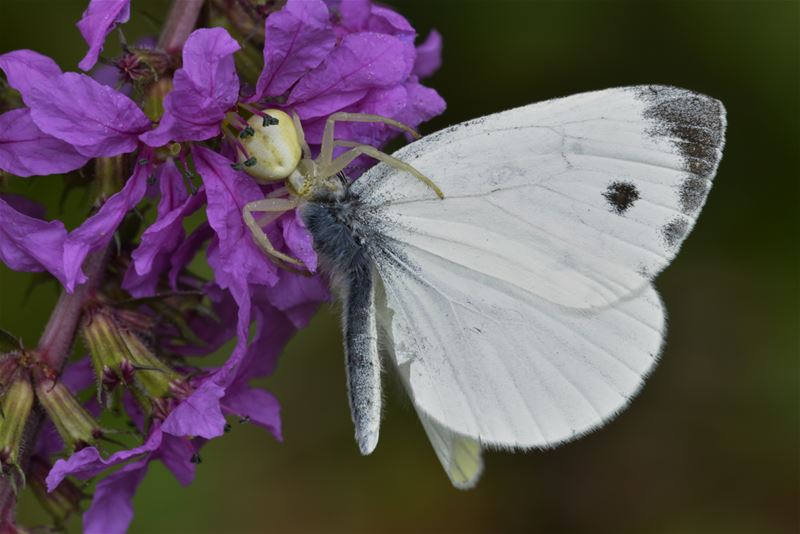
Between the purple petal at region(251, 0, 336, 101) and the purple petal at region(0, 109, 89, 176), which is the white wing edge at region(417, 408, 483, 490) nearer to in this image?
the purple petal at region(251, 0, 336, 101)

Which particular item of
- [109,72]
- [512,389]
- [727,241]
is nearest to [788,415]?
[727,241]

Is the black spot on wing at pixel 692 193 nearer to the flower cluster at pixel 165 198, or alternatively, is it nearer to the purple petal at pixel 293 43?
the flower cluster at pixel 165 198

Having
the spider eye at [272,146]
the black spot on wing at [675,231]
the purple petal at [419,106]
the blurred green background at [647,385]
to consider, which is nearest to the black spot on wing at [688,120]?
the black spot on wing at [675,231]

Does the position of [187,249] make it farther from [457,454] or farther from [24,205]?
[457,454]

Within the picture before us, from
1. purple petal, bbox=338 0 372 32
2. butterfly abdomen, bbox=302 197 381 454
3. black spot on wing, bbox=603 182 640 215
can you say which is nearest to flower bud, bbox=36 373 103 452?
butterfly abdomen, bbox=302 197 381 454

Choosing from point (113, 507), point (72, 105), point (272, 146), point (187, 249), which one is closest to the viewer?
point (72, 105)

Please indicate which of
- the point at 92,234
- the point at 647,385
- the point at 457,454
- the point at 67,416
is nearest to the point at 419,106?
the point at 92,234
